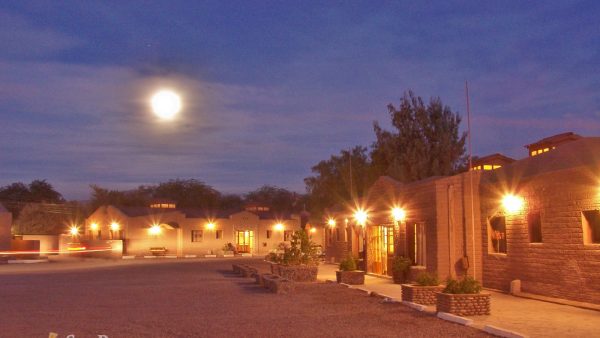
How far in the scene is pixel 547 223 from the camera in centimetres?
1606

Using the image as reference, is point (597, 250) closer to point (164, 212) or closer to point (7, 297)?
point (7, 297)

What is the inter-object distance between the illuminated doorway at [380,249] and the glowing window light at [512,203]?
267 inches

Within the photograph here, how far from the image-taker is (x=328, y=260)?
3697cm

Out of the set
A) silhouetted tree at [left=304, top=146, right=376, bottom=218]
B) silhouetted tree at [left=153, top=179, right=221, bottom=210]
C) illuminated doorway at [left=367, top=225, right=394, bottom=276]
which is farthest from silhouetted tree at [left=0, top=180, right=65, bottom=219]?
illuminated doorway at [left=367, top=225, right=394, bottom=276]

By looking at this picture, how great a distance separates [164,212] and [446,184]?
37.4 meters

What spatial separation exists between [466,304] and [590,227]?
12.7 feet

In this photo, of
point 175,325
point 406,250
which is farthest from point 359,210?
point 175,325

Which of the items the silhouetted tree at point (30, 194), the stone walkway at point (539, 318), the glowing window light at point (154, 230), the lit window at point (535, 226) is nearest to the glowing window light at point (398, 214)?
the lit window at point (535, 226)

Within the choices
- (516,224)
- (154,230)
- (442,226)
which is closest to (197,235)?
(154,230)

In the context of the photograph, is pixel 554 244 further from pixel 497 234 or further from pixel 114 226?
pixel 114 226

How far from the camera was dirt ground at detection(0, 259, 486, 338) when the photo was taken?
38.4ft

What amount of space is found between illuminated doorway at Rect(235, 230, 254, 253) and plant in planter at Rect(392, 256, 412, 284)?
36.8m

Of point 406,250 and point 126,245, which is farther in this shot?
point 126,245

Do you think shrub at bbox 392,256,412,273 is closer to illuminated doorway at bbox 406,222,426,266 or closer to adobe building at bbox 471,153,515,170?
illuminated doorway at bbox 406,222,426,266
